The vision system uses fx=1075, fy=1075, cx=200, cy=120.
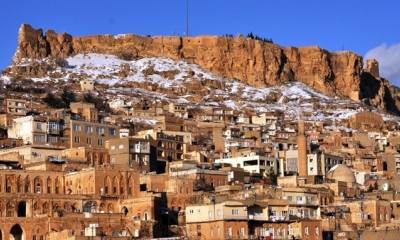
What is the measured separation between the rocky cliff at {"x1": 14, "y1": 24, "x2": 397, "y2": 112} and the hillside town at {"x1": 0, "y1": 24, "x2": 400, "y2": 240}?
235 inches

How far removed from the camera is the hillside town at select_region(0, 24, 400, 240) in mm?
70625

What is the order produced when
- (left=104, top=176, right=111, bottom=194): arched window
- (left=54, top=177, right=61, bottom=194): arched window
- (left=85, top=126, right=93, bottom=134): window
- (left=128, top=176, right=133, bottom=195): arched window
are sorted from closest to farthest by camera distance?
(left=104, top=176, right=111, bottom=194): arched window
(left=128, top=176, right=133, bottom=195): arched window
(left=54, top=177, right=61, bottom=194): arched window
(left=85, top=126, right=93, bottom=134): window

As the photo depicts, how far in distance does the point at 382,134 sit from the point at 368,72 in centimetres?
6165

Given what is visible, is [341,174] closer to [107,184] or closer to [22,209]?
[107,184]

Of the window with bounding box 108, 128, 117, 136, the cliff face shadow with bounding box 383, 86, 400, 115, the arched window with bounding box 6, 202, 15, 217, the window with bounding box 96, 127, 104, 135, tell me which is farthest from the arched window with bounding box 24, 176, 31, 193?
the cliff face shadow with bounding box 383, 86, 400, 115

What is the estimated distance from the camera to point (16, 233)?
69.0 m

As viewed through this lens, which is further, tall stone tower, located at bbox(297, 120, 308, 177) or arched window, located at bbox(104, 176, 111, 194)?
tall stone tower, located at bbox(297, 120, 308, 177)

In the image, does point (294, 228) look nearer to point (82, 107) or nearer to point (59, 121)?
point (59, 121)

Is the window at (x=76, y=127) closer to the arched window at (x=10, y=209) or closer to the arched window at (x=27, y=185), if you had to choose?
the arched window at (x=27, y=185)

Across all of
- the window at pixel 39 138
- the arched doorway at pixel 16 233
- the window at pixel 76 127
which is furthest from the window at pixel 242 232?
the window at pixel 39 138

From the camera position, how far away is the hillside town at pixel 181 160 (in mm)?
70625

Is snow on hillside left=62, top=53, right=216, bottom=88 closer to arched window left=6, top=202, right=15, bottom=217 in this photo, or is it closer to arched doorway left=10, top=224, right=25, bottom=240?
arched window left=6, top=202, right=15, bottom=217

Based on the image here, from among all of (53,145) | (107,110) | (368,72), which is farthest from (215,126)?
(368,72)

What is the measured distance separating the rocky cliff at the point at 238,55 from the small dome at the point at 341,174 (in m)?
80.0
